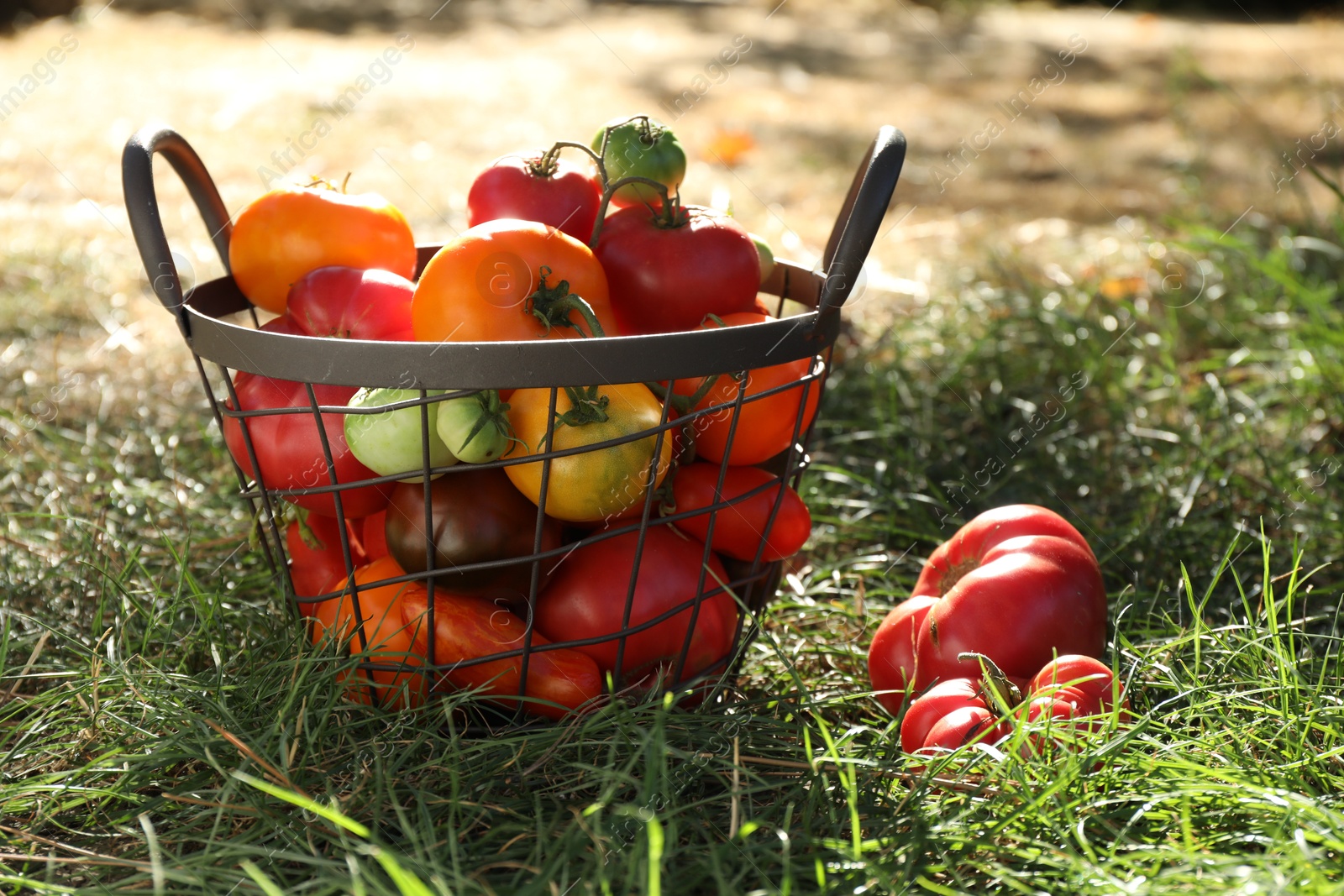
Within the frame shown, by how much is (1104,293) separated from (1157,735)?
1.74m

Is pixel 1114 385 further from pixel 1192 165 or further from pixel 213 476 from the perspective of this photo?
pixel 1192 165

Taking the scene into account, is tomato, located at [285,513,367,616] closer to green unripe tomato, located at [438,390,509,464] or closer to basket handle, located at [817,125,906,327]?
green unripe tomato, located at [438,390,509,464]

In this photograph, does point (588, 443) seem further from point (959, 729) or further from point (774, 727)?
point (959, 729)

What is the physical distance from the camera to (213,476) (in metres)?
2.05

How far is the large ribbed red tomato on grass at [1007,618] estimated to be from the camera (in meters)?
1.38

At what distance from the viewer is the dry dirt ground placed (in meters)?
3.29

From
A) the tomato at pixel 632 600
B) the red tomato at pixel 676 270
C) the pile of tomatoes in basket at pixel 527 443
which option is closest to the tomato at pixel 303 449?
the pile of tomatoes in basket at pixel 527 443

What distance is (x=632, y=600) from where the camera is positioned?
4.21ft

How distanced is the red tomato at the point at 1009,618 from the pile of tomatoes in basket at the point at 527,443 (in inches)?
8.0

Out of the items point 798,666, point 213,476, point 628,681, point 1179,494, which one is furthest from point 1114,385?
point 213,476

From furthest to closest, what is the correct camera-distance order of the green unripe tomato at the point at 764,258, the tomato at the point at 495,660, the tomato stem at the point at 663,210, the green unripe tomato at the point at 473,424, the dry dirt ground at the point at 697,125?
the dry dirt ground at the point at 697,125, the green unripe tomato at the point at 764,258, the tomato stem at the point at 663,210, the tomato at the point at 495,660, the green unripe tomato at the point at 473,424

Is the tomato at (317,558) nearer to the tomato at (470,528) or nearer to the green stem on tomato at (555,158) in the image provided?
the tomato at (470,528)

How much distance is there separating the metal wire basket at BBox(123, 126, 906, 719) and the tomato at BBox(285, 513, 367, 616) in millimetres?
57

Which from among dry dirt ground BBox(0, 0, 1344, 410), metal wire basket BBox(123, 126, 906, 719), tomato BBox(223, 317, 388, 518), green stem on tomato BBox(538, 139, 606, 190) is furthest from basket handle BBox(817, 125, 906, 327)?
dry dirt ground BBox(0, 0, 1344, 410)
